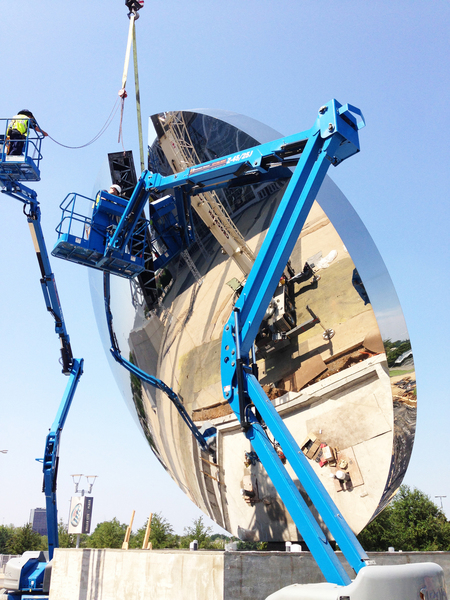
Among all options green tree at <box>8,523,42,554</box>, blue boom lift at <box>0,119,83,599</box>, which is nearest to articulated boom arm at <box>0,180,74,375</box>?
blue boom lift at <box>0,119,83,599</box>

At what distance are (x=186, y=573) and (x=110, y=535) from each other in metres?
44.8

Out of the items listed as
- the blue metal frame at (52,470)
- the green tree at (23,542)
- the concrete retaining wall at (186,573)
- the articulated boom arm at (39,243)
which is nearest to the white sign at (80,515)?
the blue metal frame at (52,470)

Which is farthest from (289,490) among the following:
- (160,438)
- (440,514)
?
(440,514)

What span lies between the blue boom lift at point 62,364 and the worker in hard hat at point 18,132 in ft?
0.29

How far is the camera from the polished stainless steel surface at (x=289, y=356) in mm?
5949

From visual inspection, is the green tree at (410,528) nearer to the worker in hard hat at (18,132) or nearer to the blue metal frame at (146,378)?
the blue metal frame at (146,378)

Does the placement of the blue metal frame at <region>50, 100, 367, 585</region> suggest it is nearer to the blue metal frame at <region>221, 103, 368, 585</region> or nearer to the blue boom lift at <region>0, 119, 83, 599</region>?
the blue metal frame at <region>221, 103, 368, 585</region>

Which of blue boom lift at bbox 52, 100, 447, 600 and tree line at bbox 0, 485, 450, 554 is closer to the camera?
blue boom lift at bbox 52, 100, 447, 600

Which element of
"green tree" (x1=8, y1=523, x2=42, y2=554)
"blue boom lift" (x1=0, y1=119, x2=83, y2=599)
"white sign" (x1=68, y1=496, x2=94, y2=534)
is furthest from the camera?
"green tree" (x1=8, y1=523, x2=42, y2=554)

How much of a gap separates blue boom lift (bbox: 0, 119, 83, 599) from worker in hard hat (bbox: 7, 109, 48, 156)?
3.5 inches

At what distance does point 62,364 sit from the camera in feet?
42.6

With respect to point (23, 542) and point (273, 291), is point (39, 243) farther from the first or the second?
point (23, 542)

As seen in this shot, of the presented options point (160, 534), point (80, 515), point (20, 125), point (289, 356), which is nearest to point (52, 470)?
point (80, 515)

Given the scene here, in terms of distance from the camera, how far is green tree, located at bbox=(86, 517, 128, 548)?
4509 centimetres
